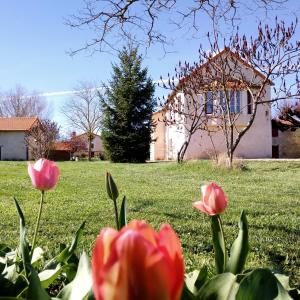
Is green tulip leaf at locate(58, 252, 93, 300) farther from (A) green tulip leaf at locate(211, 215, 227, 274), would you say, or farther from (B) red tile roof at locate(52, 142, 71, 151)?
(B) red tile roof at locate(52, 142, 71, 151)

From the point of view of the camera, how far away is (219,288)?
0.92 metres

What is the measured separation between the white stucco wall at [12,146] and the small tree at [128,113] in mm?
17369

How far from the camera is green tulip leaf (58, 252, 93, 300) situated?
98 cm

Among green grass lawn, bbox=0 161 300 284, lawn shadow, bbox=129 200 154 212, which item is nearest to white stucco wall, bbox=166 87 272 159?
green grass lawn, bbox=0 161 300 284

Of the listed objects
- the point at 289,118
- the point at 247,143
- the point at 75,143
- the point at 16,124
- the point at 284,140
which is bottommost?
the point at 247,143

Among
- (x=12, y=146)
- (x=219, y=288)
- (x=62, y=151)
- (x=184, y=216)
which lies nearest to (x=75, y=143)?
(x=62, y=151)

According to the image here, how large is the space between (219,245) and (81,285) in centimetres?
52

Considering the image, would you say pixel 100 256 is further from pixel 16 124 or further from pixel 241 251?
pixel 16 124

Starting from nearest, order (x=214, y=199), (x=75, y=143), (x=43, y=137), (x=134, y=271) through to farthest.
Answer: (x=134, y=271)
(x=214, y=199)
(x=43, y=137)
(x=75, y=143)

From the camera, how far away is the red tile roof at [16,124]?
4325cm

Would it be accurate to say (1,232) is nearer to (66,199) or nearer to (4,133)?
(66,199)

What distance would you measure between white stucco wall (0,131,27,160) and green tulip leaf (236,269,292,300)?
1743 inches

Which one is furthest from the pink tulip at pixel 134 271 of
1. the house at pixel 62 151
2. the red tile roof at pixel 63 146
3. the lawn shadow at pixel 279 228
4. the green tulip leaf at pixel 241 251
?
the red tile roof at pixel 63 146

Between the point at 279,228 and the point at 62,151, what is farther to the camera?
the point at 62,151
